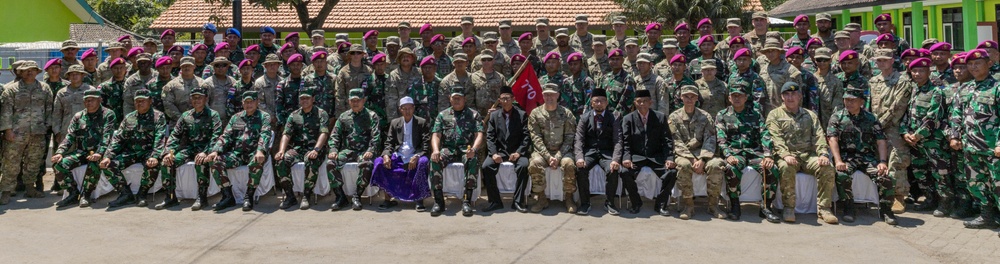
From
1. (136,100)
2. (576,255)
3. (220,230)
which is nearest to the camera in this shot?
(576,255)

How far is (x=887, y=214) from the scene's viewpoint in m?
8.47

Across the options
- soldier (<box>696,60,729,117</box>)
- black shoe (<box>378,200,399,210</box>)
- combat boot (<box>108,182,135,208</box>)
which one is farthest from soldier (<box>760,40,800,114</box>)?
combat boot (<box>108,182,135,208</box>)

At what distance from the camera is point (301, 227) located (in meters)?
8.45

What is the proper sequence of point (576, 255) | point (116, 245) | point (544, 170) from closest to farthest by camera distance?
point (576, 255) < point (116, 245) < point (544, 170)

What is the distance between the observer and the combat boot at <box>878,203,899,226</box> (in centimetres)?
838

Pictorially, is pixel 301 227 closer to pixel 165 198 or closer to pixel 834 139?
pixel 165 198

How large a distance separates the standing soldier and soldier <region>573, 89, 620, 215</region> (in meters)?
0.62

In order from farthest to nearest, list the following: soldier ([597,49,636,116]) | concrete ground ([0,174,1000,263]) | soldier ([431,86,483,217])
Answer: soldier ([597,49,636,116]), soldier ([431,86,483,217]), concrete ground ([0,174,1000,263])

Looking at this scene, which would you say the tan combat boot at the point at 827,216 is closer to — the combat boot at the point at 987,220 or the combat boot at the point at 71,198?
the combat boot at the point at 987,220

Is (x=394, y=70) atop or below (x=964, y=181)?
atop

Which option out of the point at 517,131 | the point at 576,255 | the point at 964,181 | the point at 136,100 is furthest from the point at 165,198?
the point at 964,181

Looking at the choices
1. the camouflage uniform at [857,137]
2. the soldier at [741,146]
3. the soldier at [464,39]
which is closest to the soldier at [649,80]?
the soldier at [741,146]

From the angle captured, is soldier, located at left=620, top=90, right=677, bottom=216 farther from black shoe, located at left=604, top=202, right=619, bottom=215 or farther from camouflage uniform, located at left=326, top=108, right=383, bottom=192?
camouflage uniform, located at left=326, top=108, right=383, bottom=192

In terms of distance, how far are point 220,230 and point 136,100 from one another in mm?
2560
